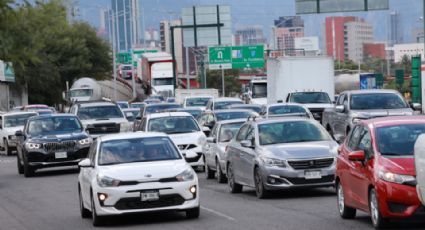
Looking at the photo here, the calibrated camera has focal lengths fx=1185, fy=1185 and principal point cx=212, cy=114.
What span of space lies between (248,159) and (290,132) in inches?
37.4

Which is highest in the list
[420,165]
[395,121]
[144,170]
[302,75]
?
[395,121]

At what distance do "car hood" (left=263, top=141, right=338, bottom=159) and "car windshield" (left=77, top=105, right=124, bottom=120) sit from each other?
19.5 metres

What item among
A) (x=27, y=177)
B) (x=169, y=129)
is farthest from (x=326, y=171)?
(x=27, y=177)

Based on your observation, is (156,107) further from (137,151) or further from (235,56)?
(235,56)

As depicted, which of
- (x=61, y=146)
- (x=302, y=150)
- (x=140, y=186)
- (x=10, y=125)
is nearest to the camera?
(x=140, y=186)

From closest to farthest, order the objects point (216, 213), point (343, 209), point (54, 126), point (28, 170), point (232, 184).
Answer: point (343, 209) → point (216, 213) → point (232, 184) → point (28, 170) → point (54, 126)

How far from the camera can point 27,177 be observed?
33094 millimetres

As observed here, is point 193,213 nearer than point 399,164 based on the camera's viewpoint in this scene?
No

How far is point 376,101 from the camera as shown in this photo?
3444cm

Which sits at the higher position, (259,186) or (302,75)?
(302,75)

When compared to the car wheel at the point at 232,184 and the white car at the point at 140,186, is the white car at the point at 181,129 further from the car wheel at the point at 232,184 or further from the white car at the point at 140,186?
the white car at the point at 140,186

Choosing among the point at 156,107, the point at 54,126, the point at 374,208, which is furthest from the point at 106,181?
the point at 156,107

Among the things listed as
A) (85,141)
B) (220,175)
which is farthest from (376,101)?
(220,175)

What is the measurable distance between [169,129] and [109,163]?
1292cm
